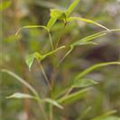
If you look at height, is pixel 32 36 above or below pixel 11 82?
above

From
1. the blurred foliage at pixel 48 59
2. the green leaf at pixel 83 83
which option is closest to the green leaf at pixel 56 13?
the green leaf at pixel 83 83

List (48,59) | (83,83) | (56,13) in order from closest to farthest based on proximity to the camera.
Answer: (56,13) → (83,83) → (48,59)

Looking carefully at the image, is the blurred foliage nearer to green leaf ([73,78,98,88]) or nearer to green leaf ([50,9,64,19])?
green leaf ([73,78,98,88])

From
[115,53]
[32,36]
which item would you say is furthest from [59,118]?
[115,53]

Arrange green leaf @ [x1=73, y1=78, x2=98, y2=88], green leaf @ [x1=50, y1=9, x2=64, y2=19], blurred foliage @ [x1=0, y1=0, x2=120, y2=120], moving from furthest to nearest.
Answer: blurred foliage @ [x1=0, y1=0, x2=120, y2=120] → green leaf @ [x1=73, y1=78, x2=98, y2=88] → green leaf @ [x1=50, y1=9, x2=64, y2=19]

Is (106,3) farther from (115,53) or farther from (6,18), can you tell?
(115,53)

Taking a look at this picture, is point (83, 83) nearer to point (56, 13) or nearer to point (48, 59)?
point (56, 13)

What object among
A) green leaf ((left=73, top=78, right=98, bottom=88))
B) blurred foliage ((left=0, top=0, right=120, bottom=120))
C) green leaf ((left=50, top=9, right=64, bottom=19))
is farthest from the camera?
blurred foliage ((left=0, top=0, right=120, bottom=120))

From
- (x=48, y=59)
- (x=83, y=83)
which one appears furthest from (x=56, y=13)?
(x=48, y=59)

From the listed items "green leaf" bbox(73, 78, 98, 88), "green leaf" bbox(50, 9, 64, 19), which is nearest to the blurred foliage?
"green leaf" bbox(73, 78, 98, 88)

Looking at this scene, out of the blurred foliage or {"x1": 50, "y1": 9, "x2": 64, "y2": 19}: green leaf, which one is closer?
{"x1": 50, "y1": 9, "x2": 64, "y2": 19}: green leaf

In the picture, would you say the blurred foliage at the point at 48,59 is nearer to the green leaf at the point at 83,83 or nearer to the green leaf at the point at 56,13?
the green leaf at the point at 83,83
